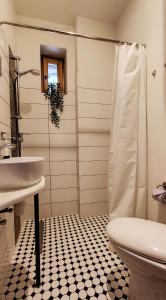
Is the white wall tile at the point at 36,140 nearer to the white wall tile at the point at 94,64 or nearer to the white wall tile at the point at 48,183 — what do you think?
the white wall tile at the point at 48,183

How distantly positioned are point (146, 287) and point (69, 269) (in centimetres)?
60

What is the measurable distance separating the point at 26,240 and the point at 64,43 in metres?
2.25

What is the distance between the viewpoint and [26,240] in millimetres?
1603

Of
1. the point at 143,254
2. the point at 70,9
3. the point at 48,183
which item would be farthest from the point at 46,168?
the point at 70,9

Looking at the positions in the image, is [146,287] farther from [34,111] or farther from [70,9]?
[70,9]

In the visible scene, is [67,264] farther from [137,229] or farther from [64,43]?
[64,43]

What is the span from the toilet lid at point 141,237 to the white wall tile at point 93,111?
1304 mm

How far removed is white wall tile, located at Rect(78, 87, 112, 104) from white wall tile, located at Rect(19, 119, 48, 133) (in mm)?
517

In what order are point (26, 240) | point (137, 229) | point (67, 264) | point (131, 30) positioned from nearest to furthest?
point (137, 229) → point (67, 264) → point (26, 240) → point (131, 30)

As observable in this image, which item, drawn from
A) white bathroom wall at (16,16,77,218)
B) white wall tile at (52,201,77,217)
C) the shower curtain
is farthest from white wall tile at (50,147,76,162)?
the shower curtain

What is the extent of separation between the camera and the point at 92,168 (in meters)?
2.06

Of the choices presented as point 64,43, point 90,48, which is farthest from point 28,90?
point 90,48

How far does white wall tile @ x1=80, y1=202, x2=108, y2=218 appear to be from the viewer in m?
2.05

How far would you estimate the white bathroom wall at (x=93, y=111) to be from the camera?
6.49ft
